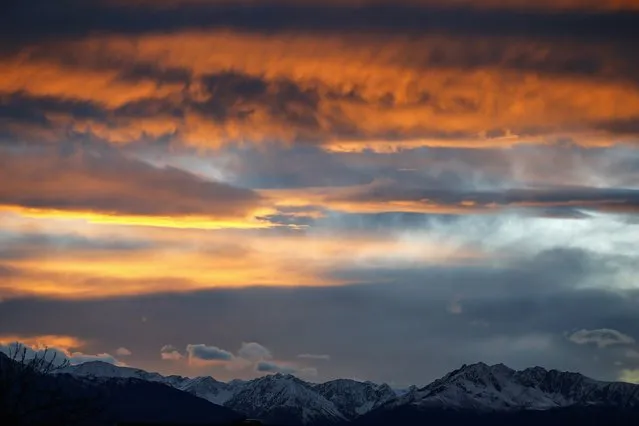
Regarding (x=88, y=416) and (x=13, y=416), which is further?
(x=88, y=416)

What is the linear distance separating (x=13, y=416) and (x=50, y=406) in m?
3.08

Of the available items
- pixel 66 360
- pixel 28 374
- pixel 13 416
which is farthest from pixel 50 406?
pixel 66 360

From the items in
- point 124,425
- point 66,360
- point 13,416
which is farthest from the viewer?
point 124,425

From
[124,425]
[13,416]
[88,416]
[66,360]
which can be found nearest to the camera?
[13,416]

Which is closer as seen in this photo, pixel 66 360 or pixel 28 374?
pixel 28 374

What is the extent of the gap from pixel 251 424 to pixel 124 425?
15.5m

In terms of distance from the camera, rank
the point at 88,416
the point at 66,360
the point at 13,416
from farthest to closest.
A: the point at 66,360 < the point at 88,416 < the point at 13,416

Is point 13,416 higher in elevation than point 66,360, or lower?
lower

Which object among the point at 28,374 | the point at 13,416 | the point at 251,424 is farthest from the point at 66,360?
the point at 251,424

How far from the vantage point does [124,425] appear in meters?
152

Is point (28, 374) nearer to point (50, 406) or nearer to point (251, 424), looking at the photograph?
point (50, 406)

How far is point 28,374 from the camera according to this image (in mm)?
113000

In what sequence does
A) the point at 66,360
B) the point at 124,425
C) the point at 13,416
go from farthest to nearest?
the point at 124,425, the point at 66,360, the point at 13,416

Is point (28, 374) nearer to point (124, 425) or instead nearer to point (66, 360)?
point (66, 360)
